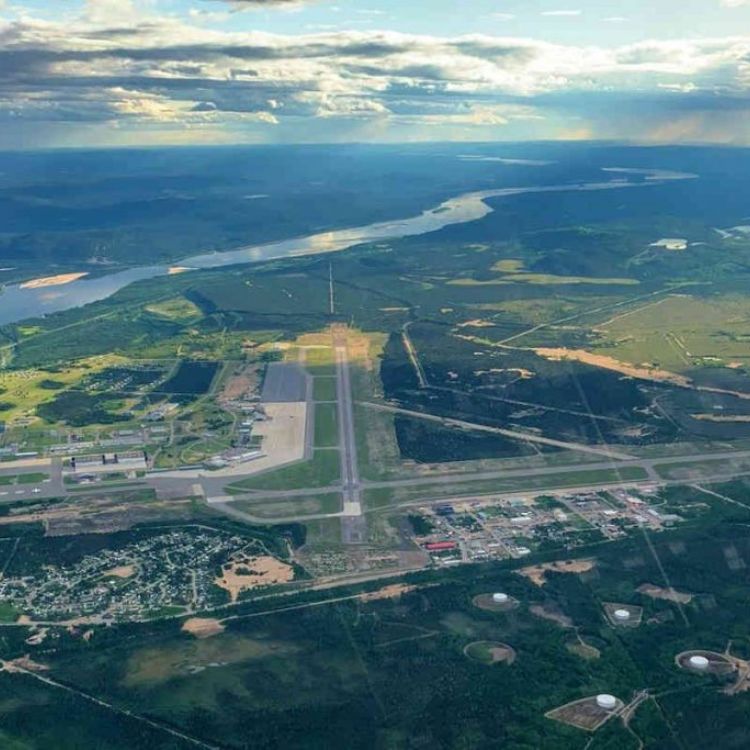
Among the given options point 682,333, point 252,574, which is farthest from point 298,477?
point 682,333

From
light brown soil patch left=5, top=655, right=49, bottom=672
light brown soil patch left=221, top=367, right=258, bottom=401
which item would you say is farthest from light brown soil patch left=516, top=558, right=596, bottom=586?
light brown soil patch left=221, top=367, right=258, bottom=401

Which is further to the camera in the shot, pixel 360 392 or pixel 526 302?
pixel 526 302

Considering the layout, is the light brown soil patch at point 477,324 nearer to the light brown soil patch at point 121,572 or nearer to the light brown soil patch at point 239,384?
the light brown soil patch at point 239,384

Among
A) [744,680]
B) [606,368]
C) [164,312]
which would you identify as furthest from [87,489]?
[164,312]

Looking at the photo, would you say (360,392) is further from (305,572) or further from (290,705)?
(290,705)

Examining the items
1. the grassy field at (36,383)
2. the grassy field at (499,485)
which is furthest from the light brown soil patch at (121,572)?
the grassy field at (36,383)

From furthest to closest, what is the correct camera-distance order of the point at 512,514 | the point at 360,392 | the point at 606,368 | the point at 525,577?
the point at 606,368, the point at 360,392, the point at 512,514, the point at 525,577
